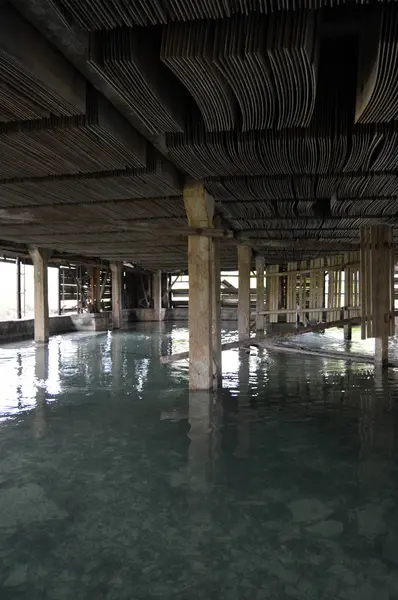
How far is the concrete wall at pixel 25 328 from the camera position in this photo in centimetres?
1547

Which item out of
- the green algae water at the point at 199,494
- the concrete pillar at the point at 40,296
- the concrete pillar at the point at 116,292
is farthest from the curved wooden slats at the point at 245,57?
the concrete pillar at the point at 116,292

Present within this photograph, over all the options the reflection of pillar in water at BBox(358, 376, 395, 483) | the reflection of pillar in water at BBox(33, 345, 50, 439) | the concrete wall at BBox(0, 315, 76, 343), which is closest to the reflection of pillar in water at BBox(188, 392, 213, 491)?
the reflection of pillar in water at BBox(358, 376, 395, 483)

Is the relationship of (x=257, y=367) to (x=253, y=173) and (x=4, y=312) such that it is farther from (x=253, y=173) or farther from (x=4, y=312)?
(x=4, y=312)

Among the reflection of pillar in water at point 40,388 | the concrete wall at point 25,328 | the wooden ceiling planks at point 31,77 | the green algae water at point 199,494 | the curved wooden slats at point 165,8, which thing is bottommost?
the green algae water at point 199,494

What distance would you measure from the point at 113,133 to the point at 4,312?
24806mm

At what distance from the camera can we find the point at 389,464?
14.0ft

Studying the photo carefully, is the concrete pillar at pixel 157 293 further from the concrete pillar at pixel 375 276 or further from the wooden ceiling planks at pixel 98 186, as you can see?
the wooden ceiling planks at pixel 98 186

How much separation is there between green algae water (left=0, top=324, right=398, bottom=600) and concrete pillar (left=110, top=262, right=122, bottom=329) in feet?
43.1

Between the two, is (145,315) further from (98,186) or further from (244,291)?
(98,186)

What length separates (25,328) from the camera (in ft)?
55.1

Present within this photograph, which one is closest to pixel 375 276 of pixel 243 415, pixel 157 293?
pixel 243 415

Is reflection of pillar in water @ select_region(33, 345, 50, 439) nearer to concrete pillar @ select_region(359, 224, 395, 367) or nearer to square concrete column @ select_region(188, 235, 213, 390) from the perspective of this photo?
square concrete column @ select_region(188, 235, 213, 390)

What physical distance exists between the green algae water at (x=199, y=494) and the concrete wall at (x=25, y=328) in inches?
339

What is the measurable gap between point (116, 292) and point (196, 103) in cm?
1682
